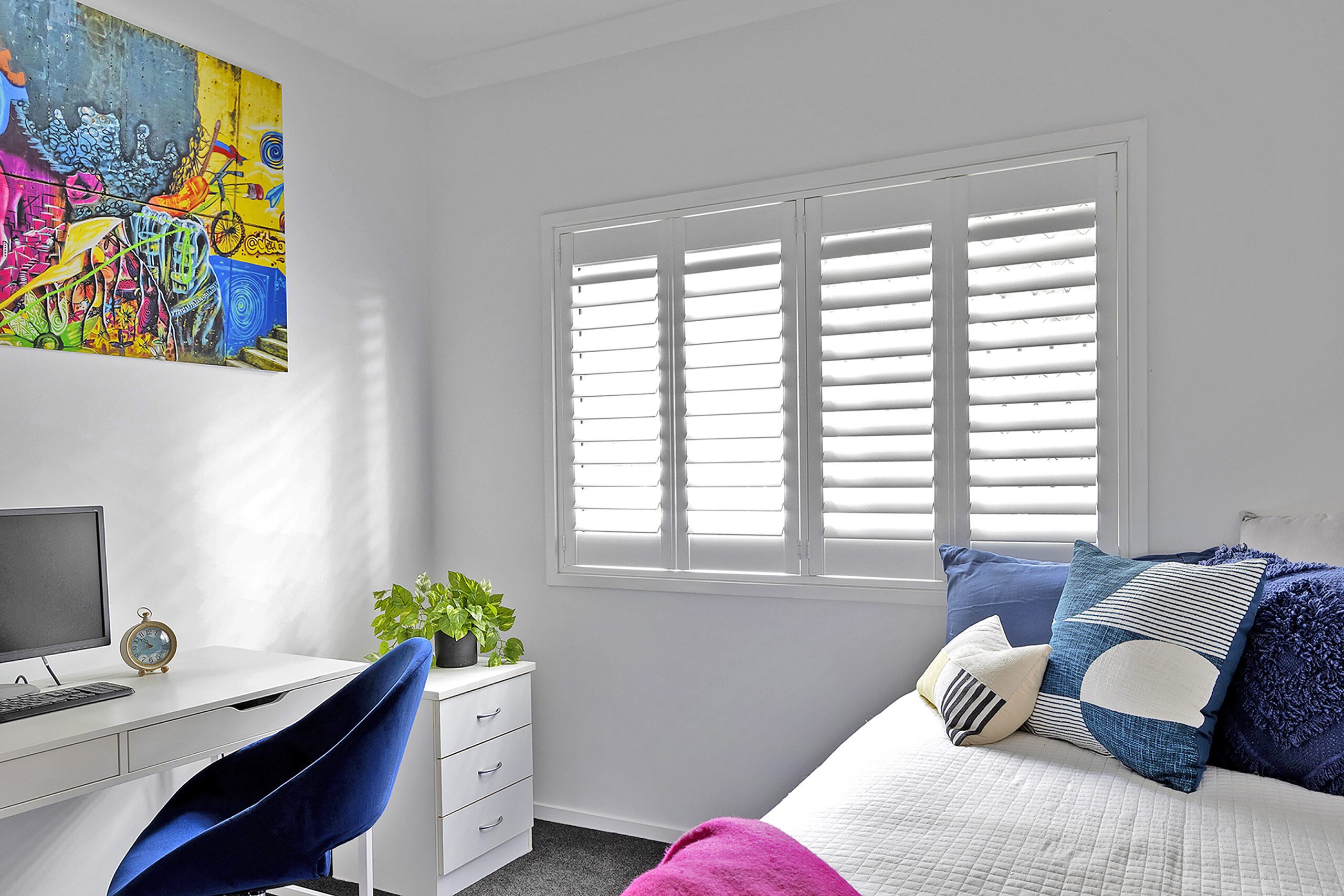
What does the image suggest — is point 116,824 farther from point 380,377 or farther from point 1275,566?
point 1275,566

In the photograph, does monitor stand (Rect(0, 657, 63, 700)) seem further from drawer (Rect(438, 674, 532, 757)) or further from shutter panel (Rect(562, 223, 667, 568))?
shutter panel (Rect(562, 223, 667, 568))

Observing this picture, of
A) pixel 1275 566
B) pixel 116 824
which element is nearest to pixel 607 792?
pixel 116 824

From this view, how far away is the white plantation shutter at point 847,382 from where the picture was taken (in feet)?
7.54

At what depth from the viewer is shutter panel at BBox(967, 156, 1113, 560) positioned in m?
2.28

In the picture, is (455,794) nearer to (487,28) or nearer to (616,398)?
(616,398)

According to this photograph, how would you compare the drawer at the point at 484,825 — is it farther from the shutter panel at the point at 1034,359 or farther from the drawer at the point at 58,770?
the shutter panel at the point at 1034,359

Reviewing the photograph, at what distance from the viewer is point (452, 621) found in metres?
2.68

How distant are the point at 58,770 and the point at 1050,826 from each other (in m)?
1.70

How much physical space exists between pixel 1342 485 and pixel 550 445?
A: 2189 millimetres

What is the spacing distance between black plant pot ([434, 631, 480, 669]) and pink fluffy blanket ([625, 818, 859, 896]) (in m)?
1.64

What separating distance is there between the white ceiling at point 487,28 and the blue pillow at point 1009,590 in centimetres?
166

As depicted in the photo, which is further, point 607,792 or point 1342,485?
point 607,792

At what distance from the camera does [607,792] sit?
2945mm

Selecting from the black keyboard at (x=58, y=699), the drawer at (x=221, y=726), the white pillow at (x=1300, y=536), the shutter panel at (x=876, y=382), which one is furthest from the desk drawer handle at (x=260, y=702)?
the white pillow at (x=1300, y=536)
